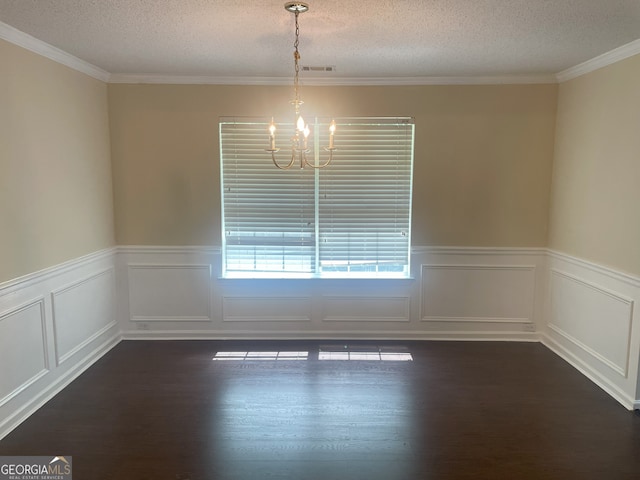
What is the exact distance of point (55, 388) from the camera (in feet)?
10.9

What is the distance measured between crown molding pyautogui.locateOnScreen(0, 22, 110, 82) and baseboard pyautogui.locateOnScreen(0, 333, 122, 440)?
249 centimetres

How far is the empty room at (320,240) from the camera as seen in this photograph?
2637mm

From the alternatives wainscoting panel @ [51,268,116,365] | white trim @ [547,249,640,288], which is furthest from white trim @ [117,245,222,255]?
white trim @ [547,249,640,288]

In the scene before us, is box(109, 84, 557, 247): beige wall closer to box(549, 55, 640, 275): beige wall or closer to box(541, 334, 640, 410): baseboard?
box(549, 55, 640, 275): beige wall

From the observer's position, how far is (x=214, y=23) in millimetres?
2693

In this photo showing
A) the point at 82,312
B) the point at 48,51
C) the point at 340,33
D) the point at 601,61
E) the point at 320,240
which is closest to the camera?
the point at 340,33

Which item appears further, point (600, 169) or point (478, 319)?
point (478, 319)

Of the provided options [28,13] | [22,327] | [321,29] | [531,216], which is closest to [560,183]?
[531,216]

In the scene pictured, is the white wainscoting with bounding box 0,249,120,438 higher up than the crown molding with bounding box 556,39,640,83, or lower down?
lower down

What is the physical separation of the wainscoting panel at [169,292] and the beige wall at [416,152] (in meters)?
0.33

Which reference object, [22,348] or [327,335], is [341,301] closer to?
[327,335]

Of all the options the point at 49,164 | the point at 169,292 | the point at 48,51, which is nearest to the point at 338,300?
the point at 169,292

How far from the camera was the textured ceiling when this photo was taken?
243 centimetres

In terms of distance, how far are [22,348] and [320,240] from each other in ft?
8.69
